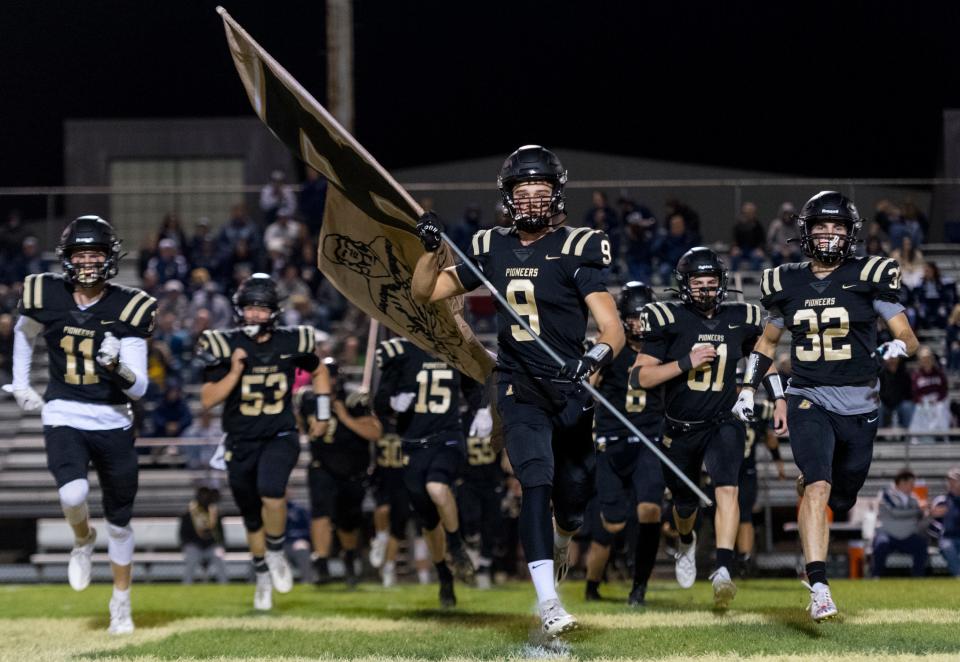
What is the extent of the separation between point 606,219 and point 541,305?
10.3 metres

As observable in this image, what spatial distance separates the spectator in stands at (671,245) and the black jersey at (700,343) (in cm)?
766

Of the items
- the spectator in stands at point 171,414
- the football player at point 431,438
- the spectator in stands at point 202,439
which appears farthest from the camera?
the spectator in stands at point 171,414

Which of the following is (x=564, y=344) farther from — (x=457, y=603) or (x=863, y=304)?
(x=457, y=603)

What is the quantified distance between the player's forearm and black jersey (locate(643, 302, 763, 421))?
2208 mm

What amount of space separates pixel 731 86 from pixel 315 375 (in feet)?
43.6

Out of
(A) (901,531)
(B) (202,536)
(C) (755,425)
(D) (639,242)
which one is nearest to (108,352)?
Result: (C) (755,425)

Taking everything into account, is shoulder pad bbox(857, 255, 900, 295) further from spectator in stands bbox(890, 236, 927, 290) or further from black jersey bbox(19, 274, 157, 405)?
spectator in stands bbox(890, 236, 927, 290)

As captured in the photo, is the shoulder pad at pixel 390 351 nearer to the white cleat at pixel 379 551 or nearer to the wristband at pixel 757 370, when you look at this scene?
the white cleat at pixel 379 551

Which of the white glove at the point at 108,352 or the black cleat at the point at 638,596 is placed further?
the black cleat at the point at 638,596

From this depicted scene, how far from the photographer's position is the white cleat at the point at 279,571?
29.8ft

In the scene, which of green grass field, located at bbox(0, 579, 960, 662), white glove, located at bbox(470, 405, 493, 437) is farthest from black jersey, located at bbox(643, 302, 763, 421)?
green grass field, located at bbox(0, 579, 960, 662)

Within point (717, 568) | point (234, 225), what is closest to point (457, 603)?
point (717, 568)

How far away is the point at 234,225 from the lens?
1777 centimetres

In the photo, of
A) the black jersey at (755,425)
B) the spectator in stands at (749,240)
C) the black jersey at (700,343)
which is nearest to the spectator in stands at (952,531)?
the black jersey at (755,425)
